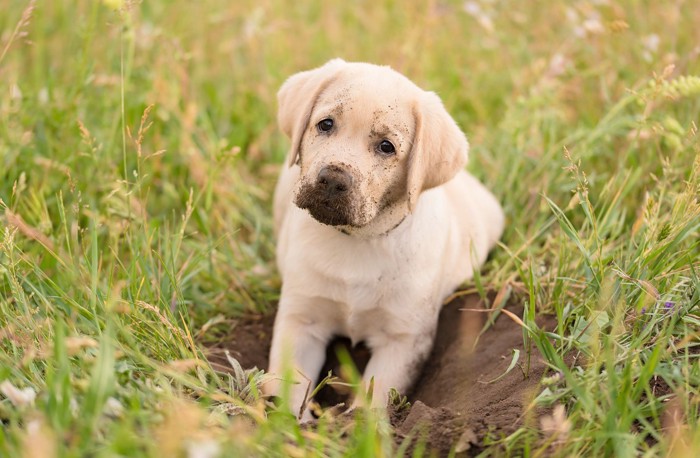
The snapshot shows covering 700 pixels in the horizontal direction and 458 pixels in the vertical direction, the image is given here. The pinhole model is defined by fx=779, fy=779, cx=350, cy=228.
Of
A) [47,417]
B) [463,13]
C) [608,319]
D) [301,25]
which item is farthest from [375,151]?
[463,13]

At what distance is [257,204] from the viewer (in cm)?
491

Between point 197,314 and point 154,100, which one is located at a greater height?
point 154,100

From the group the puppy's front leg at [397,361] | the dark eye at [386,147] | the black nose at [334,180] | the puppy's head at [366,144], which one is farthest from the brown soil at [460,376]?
the dark eye at [386,147]

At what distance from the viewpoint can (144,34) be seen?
5.02 m

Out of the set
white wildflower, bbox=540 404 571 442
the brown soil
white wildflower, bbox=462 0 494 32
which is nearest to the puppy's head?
the brown soil

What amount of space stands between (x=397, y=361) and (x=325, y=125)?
1.11 meters

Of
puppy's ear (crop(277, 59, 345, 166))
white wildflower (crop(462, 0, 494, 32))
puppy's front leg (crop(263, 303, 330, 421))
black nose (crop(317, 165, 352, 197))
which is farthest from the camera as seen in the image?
white wildflower (crop(462, 0, 494, 32))

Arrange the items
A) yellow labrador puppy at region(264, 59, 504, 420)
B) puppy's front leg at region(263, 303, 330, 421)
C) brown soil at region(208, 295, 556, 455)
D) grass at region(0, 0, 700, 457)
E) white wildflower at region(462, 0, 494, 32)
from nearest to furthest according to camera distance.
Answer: grass at region(0, 0, 700, 457) < brown soil at region(208, 295, 556, 455) < yellow labrador puppy at region(264, 59, 504, 420) < puppy's front leg at region(263, 303, 330, 421) < white wildflower at region(462, 0, 494, 32)

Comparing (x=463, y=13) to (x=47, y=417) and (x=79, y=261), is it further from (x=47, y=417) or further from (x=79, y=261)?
(x=47, y=417)

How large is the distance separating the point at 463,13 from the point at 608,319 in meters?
4.24

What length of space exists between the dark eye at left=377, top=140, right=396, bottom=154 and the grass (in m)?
0.72

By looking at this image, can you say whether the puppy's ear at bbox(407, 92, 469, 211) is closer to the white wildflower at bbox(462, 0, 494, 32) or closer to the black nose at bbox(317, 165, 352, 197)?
the black nose at bbox(317, 165, 352, 197)

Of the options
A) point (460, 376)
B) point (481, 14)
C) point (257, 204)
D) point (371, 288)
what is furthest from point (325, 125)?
point (481, 14)

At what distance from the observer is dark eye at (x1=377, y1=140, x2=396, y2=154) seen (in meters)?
3.05
